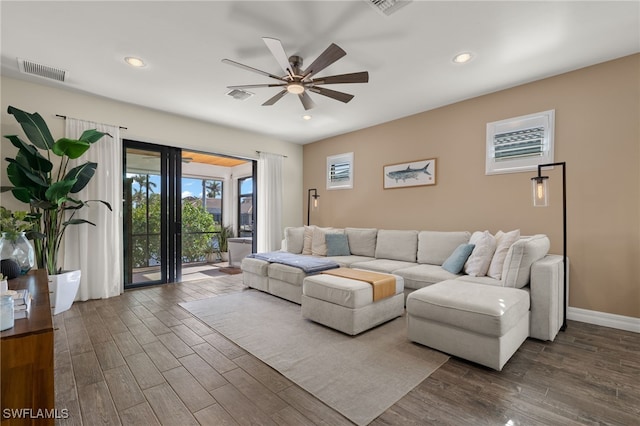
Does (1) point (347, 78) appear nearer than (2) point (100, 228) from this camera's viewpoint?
Yes

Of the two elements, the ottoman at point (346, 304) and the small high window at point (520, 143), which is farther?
the small high window at point (520, 143)

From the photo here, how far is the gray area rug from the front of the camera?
1.91 meters

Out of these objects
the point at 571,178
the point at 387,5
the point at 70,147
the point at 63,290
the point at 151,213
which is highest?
the point at 387,5

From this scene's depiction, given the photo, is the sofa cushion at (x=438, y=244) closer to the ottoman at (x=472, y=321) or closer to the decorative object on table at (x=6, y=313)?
the ottoman at (x=472, y=321)

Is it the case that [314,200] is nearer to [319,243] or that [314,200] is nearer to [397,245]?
[319,243]

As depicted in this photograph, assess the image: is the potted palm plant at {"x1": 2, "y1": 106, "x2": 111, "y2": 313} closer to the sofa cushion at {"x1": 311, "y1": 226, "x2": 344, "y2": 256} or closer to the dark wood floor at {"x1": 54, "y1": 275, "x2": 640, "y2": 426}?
the dark wood floor at {"x1": 54, "y1": 275, "x2": 640, "y2": 426}

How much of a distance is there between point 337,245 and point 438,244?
1.66 metres

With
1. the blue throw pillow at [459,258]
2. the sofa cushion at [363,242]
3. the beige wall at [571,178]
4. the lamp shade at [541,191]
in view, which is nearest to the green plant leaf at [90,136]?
the sofa cushion at [363,242]

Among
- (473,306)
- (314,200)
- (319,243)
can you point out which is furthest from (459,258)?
(314,200)

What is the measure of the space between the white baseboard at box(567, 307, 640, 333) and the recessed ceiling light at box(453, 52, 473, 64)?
304cm

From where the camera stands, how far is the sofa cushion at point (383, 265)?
3.88 meters

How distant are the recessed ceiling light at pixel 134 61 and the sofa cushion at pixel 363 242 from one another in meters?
3.82

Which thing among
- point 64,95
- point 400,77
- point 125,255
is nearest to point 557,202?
point 400,77

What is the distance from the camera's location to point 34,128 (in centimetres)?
334
